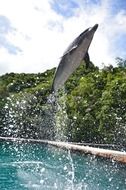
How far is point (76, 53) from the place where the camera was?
8.99 feet

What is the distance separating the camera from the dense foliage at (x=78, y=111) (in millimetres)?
21448

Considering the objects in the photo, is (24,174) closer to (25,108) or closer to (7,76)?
(25,108)

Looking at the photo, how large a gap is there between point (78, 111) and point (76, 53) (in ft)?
70.4

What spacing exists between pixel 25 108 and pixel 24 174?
17.1 meters

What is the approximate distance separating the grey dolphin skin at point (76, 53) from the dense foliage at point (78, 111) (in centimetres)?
1826

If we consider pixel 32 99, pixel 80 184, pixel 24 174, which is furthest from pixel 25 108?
pixel 80 184

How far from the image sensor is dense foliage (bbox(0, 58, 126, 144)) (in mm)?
21448

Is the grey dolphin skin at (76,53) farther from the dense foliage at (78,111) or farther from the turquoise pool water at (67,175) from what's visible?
the dense foliage at (78,111)

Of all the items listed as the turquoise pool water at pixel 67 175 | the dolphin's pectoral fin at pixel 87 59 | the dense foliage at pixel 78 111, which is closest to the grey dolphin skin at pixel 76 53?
the dolphin's pectoral fin at pixel 87 59

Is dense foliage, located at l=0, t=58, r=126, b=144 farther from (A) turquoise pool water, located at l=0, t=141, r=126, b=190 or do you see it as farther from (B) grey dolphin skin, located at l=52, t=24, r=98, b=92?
(B) grey dolphin skin, located at l=52, t=24, r=98, b=92

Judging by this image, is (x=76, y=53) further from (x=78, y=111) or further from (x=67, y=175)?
(x=78, y=111)

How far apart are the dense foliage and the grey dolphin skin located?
18262 millimetres

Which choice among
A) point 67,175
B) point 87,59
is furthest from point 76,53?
point 67,175

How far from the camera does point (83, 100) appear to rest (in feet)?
80.9
